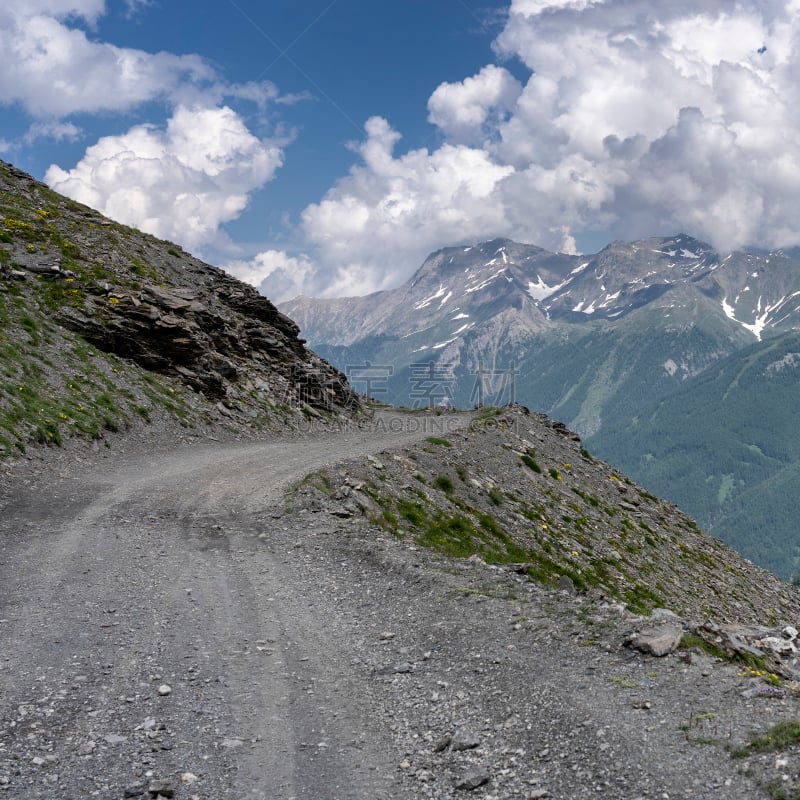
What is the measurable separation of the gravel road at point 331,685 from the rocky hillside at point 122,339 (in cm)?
1248

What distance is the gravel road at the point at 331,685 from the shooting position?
7.72m

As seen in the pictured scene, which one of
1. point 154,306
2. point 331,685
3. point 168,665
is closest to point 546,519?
point 331,685

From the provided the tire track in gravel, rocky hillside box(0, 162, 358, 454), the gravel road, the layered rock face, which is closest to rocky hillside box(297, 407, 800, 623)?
the gravel road

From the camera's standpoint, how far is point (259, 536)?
60.6 ft

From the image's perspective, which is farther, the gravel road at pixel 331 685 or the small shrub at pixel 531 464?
the small shrub at pixel 531 464

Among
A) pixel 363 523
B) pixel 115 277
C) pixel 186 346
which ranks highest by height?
pixel 115 277

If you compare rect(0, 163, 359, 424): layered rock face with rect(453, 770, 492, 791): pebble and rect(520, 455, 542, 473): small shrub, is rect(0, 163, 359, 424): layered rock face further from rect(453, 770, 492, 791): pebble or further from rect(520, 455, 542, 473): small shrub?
rect(453, 770, 492, 791): pebble

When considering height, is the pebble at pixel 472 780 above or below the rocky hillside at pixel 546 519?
below

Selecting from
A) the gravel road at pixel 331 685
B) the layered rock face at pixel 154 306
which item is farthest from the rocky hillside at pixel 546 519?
the layered rock face at pixel 154 306

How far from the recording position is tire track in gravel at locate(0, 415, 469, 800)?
310 inches

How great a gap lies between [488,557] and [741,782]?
44.9ft

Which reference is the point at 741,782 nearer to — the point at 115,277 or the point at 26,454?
the point at 26,454

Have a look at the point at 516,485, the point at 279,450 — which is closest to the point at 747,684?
the point at 516,485

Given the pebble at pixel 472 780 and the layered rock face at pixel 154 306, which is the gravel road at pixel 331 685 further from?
the layered rock face at pixel 154 306
